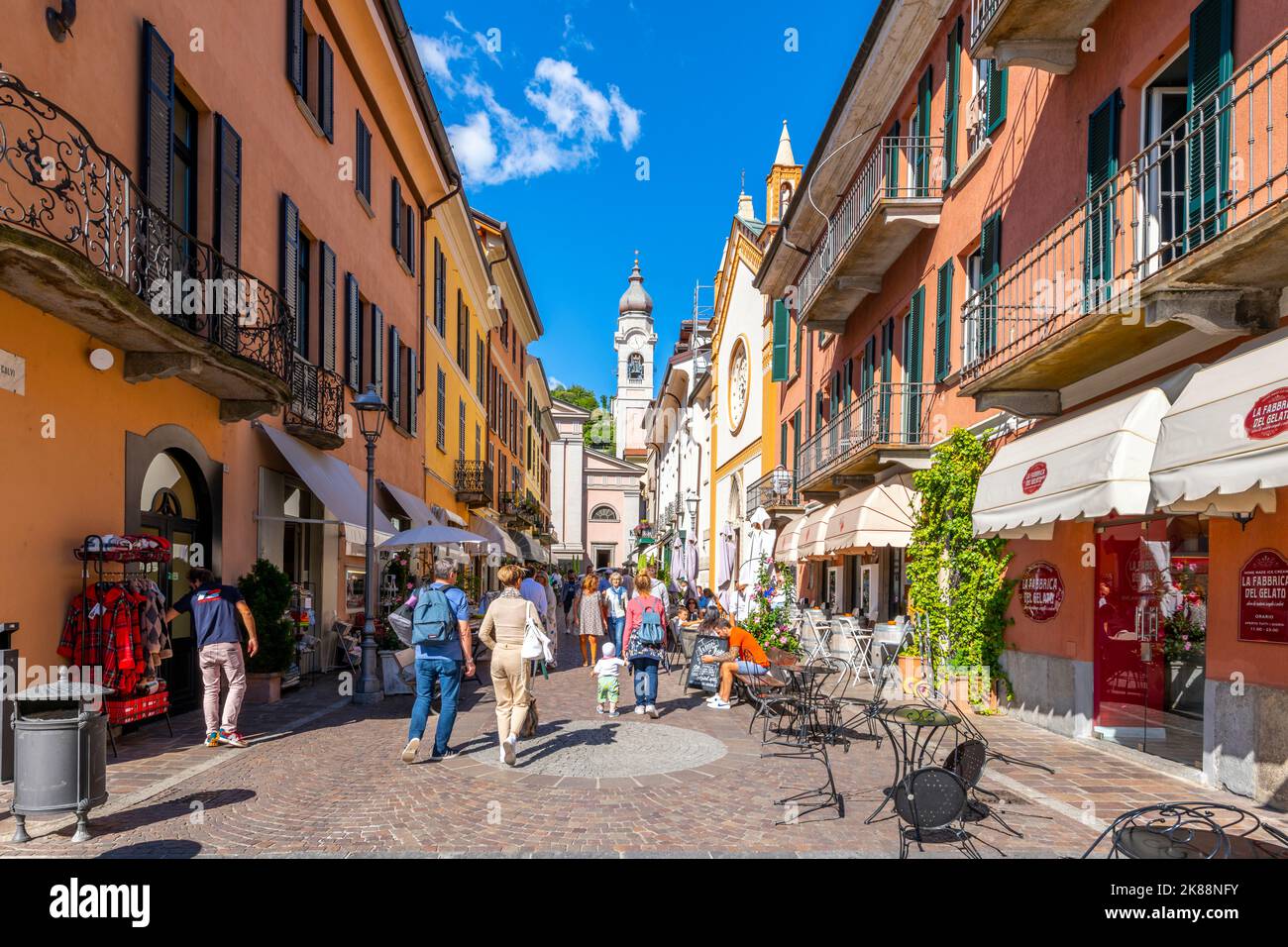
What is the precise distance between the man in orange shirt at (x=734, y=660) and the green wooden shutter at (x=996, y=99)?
743 cm

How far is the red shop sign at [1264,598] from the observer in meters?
6.70

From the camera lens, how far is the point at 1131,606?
31.1 feet

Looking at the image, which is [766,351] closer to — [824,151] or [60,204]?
[824,151]

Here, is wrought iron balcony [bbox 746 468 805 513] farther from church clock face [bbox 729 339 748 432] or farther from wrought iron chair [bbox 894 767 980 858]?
wrought iron chair [bbox 894 767 980 858]

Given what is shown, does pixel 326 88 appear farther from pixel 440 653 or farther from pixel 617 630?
pixel 440 653

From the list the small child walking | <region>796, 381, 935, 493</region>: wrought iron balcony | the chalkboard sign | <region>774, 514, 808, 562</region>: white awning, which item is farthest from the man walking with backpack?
<region>774, 514, 808, 562</region>: white awning

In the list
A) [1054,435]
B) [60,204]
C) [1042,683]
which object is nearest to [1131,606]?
[1042,683]

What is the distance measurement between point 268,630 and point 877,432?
9641mm

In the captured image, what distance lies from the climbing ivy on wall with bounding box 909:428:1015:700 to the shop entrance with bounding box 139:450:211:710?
9.16 m

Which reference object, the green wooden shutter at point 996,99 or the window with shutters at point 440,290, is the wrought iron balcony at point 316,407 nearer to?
the window with shutters at point 440,290

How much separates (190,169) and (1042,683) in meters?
11.6

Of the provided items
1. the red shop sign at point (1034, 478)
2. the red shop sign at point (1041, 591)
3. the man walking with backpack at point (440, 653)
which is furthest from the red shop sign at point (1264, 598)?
the man walking with backpack at point (440, 653)

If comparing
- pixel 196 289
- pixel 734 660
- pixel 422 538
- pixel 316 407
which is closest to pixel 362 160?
pixel 316 407
